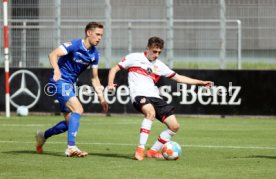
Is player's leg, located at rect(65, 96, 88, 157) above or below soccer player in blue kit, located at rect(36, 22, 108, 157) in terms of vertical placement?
below

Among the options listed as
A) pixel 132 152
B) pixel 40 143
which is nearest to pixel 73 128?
pixel 40 143

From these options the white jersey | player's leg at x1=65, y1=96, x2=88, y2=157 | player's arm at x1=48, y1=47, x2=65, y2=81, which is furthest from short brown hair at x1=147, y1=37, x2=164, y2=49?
player's leg at x1=65, y1=96, x2=88, y2=157

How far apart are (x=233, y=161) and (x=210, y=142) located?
3711 mm

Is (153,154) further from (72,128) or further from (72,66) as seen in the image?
(72,66)

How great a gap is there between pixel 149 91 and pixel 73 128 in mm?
1281

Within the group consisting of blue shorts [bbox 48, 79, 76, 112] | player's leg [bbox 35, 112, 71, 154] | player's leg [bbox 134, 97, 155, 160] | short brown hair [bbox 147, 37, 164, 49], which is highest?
short brown hair [bbox 147, 37, 164, 49]

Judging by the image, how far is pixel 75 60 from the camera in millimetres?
12688

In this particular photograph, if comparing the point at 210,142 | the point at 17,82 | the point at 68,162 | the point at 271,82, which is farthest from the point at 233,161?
the point at 17,82

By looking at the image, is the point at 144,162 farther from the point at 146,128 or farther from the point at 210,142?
the point at 210,142

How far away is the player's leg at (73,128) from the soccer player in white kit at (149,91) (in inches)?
25.0

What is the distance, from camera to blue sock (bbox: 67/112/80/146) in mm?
12219

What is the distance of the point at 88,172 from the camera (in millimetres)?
10281

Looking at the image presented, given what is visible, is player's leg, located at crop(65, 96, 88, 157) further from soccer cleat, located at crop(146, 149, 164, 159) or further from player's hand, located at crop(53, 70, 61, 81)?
soccer cleat, located at crop(146, 149, 164, 159)

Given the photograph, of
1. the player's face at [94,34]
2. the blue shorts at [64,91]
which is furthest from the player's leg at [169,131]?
the player's face at [94,34]
